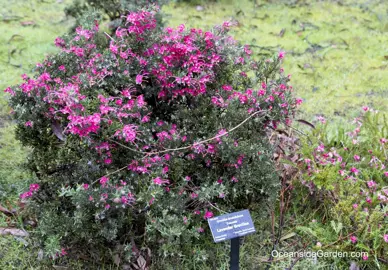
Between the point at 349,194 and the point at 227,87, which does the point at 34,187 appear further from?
the point at 349,194

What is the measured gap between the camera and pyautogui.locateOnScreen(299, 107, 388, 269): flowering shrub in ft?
8.23

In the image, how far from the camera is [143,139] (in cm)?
224

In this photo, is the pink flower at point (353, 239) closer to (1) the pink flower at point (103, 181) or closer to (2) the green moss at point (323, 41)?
(1) the pink flower at point (103, 181)

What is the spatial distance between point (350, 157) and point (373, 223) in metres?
0.69

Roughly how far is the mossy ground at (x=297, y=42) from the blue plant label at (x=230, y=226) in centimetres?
156

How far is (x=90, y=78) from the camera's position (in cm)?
227

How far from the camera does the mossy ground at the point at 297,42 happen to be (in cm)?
441

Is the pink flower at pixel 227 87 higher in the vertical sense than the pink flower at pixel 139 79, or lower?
lower

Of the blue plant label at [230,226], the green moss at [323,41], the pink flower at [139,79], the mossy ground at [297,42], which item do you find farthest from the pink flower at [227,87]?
the green moss at [323,41]

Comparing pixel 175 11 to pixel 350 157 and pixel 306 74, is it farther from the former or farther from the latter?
pixel 350 157

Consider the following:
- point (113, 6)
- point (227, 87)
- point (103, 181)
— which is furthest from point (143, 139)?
point (113, 6)

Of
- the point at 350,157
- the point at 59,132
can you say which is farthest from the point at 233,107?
the point at 350,157

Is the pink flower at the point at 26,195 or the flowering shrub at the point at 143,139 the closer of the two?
the flowering shrub at the point at 143,139

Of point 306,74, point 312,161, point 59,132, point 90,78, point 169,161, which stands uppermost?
point 90,78
